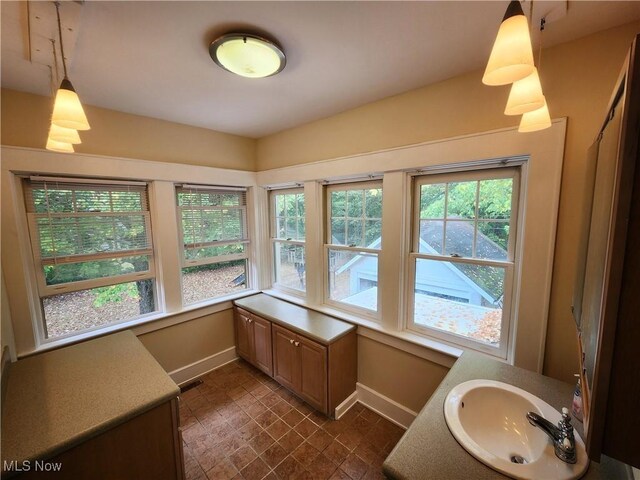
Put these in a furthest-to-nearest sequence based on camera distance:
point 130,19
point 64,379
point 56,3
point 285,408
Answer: point 285,408 < point 64,379 < point 130,19 < point 56,3

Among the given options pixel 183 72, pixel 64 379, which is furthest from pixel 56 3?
pixel 64 379

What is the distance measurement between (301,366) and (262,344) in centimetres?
56

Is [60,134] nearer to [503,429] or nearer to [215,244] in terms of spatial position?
[215,244]

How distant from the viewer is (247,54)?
132 centimetres

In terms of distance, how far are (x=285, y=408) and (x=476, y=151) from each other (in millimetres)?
2481

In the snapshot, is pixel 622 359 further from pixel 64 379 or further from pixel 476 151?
pixel 64 379

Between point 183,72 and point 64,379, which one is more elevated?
point 183,72

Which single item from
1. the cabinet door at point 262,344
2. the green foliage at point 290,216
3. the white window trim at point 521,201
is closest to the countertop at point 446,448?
the white window trim at point 521,201

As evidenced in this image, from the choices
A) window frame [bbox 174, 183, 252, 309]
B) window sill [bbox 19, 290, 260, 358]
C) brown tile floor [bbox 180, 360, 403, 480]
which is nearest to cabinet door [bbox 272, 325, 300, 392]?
brown tile floor [bbox 180, 360, 403, 480]

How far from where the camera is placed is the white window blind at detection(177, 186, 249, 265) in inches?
104

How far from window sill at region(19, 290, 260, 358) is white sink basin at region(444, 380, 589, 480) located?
2.35 metres

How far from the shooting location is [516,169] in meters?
1.55

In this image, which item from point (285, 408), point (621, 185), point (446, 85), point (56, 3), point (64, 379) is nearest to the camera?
point (621, 185)

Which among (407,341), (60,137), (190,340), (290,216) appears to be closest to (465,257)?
(407,341)
